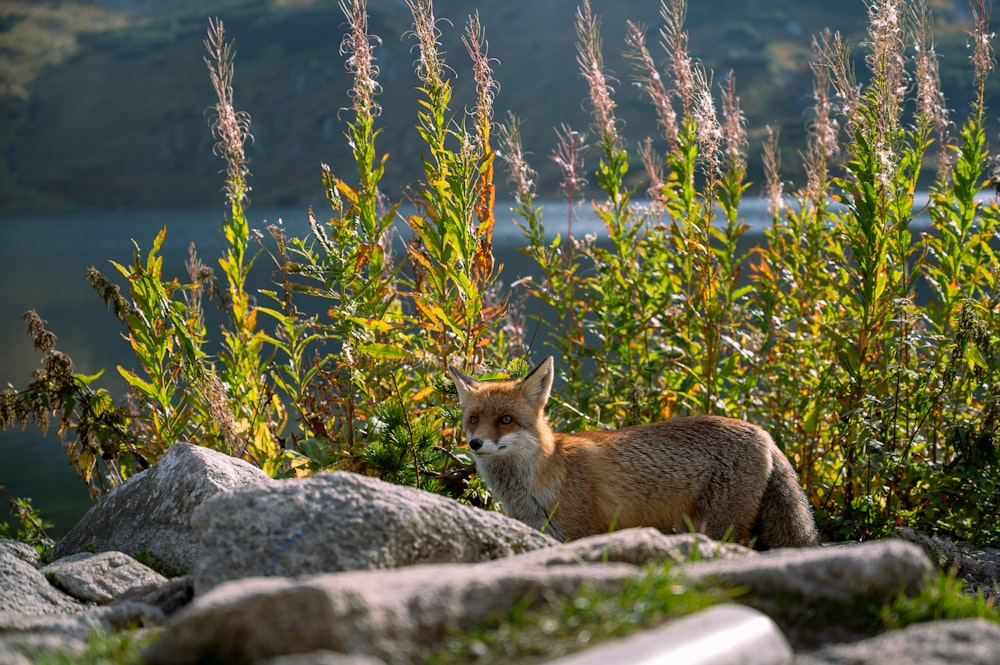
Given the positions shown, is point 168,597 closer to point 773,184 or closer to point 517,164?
point 517,164

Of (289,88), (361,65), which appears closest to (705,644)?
(361,65)

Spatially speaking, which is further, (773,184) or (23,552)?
(773,184)

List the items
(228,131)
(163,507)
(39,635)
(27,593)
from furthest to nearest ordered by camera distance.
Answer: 1. (228,131)
2. (163,507)
3. (27,593)
4. (39,635)

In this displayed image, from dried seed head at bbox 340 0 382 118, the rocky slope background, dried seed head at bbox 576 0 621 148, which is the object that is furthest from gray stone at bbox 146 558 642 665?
dried seed head at bbox 576 0 621 148

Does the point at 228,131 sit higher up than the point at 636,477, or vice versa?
the point at 228,131

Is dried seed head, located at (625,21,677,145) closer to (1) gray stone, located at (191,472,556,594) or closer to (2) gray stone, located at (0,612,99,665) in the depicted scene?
(1) gray stone, located at (191,472,556,594)

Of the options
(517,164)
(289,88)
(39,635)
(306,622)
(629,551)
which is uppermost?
(289,88)

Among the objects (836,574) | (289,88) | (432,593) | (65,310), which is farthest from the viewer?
(289,88)

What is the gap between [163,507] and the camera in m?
6.79

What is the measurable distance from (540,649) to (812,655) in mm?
948

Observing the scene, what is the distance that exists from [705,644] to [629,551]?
127 centimetres

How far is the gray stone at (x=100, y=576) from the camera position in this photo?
5770mm

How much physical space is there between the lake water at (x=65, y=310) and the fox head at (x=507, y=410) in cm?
217

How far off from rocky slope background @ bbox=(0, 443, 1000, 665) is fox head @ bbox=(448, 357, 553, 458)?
1520 millimetres
